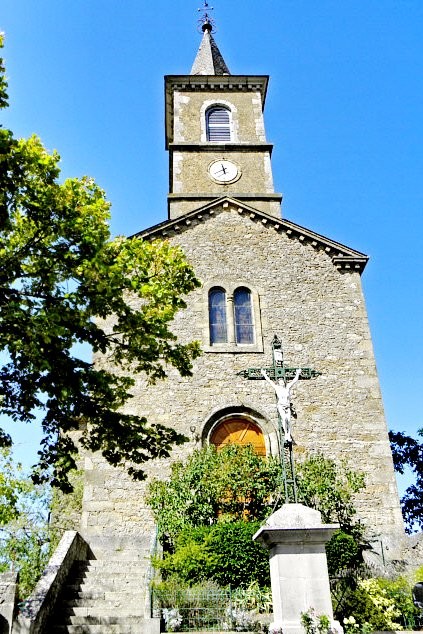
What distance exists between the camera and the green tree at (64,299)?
8.72 meters

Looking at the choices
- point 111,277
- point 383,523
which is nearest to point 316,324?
point 383,523

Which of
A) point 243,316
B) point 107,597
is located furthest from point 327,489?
point 243,316

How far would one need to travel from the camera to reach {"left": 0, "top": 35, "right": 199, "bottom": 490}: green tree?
343 inches

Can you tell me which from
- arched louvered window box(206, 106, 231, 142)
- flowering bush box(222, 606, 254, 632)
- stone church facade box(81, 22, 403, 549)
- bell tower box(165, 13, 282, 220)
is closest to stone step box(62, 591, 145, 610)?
flowering bush box(222, 606, 254, 632)

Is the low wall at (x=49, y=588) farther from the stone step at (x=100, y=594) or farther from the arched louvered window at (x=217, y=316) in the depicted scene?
the arched louvered window at (x=217, y=316)

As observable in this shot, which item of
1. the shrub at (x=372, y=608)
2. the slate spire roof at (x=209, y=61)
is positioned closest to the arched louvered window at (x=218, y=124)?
Answer: the slate spire roof at (x=209, y=61)

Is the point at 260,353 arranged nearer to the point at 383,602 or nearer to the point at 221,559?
the point at 221,559

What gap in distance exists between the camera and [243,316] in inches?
671

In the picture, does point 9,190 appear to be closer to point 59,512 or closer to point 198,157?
point 59,512

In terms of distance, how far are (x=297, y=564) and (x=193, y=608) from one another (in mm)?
2891

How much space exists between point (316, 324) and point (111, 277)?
9.30m

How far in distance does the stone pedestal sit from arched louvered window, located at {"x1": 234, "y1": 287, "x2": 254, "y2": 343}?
9.44 m

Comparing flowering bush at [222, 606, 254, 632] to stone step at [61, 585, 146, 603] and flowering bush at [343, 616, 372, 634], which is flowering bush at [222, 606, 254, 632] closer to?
flowering bush at [343, 616, 372, 634]

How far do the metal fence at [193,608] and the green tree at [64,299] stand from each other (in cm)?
210
